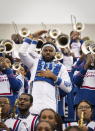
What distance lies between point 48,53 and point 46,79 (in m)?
0.38

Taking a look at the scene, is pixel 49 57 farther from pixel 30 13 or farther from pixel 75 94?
pixel 30 13

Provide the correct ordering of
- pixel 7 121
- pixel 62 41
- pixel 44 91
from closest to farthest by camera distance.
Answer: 1. pixel 7 121
2. pixel 44 91
3. pixel 62 41

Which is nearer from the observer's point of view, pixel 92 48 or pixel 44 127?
pixel 44 127

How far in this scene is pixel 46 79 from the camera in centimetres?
667

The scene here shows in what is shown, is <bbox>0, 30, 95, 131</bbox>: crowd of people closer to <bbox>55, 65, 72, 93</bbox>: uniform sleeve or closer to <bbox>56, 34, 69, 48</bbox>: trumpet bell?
<bbox>55, 65, 72, 93</bbox>: uniform sleeve

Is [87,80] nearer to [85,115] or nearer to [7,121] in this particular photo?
[85,115]

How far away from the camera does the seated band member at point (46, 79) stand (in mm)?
6605

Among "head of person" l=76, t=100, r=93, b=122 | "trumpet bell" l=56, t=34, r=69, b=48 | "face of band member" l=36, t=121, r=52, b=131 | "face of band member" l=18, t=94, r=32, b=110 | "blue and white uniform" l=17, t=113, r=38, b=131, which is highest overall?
"trumpet bell" l=56, t=34, r=69, b=48

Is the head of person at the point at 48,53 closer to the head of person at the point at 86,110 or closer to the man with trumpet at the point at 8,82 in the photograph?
the man with trumpet at the point at 8,82

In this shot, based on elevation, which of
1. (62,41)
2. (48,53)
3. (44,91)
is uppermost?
(62,41)

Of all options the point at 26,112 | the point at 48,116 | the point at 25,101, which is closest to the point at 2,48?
the point at 25,101

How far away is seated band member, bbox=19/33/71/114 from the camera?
21.7ft

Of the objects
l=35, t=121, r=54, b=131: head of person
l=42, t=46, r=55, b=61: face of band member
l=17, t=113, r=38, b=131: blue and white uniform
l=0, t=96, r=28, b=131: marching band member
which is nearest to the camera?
l=35, t=121, r=54, b=131: head of person

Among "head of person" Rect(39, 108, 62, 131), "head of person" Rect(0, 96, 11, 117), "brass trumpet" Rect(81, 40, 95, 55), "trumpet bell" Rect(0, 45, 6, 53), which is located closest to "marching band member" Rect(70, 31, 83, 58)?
"brass trumpet" Rect(81, 40, 95, 55)
